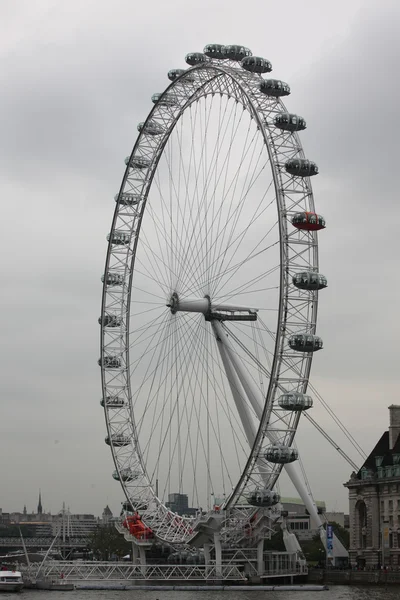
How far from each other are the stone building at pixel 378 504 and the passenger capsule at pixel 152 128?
28.4 metres

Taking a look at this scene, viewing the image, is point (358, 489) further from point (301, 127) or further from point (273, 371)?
point (301, 127)

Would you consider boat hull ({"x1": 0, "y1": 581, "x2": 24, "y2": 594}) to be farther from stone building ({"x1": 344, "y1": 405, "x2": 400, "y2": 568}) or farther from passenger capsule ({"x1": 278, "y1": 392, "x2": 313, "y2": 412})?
stone building ({"x1": 344, "y1": 405, "x2": 400, "y2": 568})

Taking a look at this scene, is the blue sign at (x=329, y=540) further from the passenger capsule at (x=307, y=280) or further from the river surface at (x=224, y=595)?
the passenger capsule at (x=307, y=280)

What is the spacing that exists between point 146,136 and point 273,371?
2745 cm

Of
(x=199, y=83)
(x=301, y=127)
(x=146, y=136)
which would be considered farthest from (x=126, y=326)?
(x=301, y=127)

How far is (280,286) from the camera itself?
65.9m

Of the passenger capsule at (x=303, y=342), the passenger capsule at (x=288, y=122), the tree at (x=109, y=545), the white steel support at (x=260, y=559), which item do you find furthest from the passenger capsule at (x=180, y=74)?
the tree at (x=109, y=545)

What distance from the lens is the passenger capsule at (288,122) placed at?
6706 cm

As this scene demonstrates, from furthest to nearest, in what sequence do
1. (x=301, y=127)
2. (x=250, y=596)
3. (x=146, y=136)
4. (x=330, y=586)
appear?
(x=146, y=136)
(x=330, y=586)
(x=301, y=127)
(x=250, y=596)

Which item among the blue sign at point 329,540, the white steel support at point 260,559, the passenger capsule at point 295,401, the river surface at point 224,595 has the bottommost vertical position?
→ the river surface at point 224,595

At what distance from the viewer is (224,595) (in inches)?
2520

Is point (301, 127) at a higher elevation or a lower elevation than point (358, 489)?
higher

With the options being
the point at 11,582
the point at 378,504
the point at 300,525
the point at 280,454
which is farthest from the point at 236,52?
the point at 300,525

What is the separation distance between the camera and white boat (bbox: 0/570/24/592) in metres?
71.4
